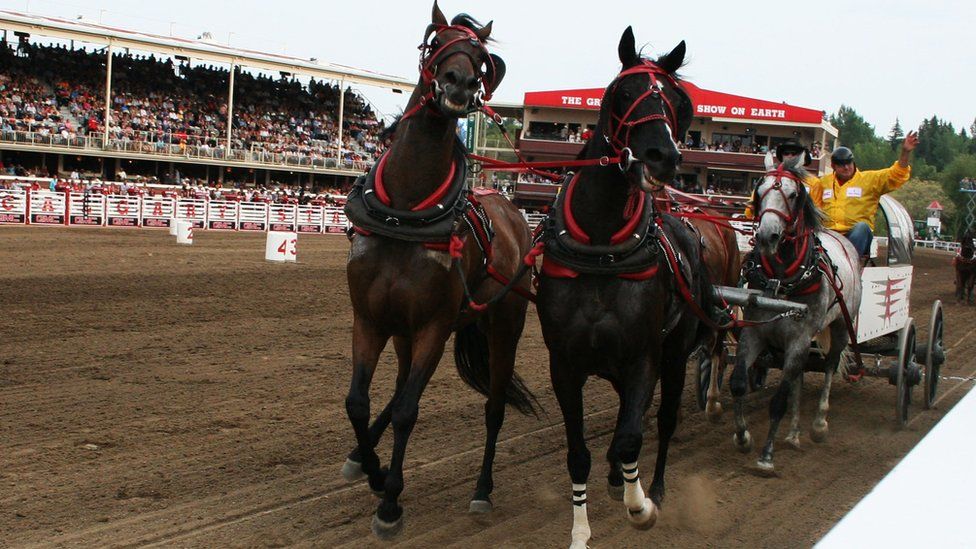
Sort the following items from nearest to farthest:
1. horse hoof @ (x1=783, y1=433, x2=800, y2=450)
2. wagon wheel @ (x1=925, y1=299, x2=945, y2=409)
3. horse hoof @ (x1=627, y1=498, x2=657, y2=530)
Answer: horse hoof @ (x1=627, y1=498, x2=657, y2=530)
horse hoof @ (x1=783, y1=433, x2=800, y2=450)
wagon wheel @ (x1=925, y1=299, x2=945, y2=409)

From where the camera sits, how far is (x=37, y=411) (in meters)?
6.56

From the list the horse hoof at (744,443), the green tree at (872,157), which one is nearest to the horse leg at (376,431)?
the horse hoof at (744,443)

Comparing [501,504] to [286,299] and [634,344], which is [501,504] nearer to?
[634,344]

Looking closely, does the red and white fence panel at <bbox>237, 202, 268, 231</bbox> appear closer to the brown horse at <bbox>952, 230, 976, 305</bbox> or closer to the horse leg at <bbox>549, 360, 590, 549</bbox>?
the brown horse at <bbox>952, 230, 976, 305</bbox>

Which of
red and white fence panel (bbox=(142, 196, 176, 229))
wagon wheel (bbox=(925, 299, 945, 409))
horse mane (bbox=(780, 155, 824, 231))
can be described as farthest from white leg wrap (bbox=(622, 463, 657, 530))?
red and white fence panel (bbox=(142, 196, 176, 229))

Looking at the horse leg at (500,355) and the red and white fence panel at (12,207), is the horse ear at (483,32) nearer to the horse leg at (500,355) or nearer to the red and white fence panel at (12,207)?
the horse leg at (500,355)

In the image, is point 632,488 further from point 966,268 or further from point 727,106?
point 727,106

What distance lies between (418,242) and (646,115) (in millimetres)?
1325

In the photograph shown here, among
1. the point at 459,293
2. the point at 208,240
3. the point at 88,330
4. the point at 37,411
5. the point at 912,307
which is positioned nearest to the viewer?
the point at 459,293

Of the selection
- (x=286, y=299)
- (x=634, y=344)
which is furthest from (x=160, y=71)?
(x=634, y=344)

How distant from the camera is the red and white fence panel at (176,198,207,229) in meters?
27.5

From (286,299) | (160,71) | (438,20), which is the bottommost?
(286,299)

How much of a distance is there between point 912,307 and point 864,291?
11.8m

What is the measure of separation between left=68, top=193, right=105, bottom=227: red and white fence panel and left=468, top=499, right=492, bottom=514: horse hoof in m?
22.9
